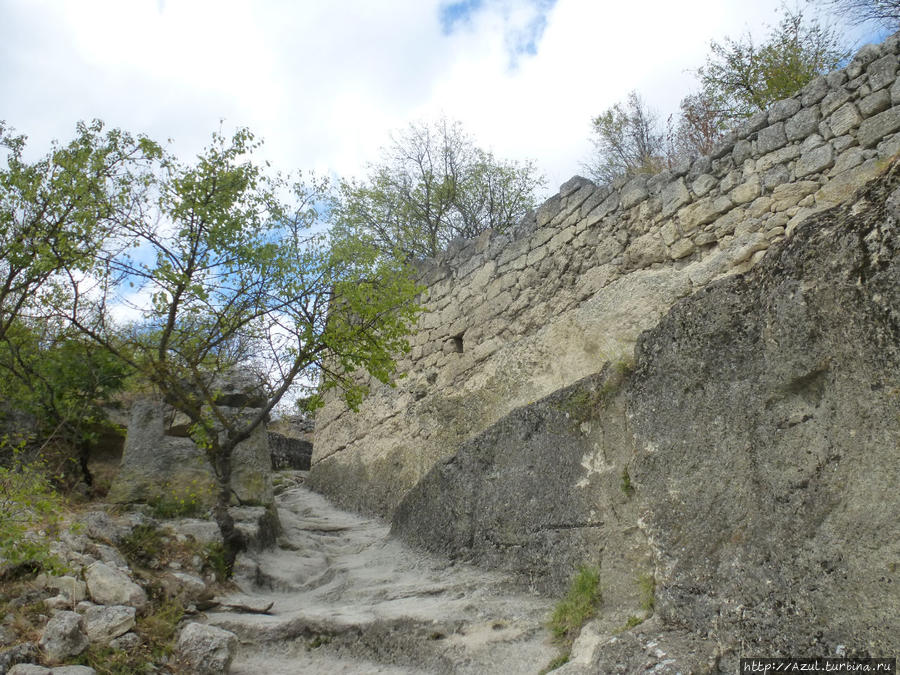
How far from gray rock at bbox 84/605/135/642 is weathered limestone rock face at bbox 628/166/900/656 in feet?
8.85

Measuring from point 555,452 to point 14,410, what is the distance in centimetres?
571

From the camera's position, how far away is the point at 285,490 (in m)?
9.62

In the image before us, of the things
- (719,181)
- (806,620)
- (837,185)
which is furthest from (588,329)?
(806,620)

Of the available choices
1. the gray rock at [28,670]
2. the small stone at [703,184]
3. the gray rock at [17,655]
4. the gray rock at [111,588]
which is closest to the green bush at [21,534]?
the gray rock at [111,588]

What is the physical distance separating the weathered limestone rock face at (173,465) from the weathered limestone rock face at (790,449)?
4256 mm

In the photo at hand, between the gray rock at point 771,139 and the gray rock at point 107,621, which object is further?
the gray rock at point 771,139

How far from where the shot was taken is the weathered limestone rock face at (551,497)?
3.61 meters

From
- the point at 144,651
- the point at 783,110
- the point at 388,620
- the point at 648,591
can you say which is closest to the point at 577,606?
the point at 648,591

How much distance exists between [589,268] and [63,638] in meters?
5.09

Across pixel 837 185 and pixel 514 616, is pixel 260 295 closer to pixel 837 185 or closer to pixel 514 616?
pixel 514 616

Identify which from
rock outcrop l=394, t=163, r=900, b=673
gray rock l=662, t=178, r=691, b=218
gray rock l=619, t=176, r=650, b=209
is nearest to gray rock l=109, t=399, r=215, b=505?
rock outcrop l=394, t=163, r=900, b=673

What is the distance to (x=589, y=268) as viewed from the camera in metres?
6.57

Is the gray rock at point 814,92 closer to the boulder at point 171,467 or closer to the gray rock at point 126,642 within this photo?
the boulder at point 171,467

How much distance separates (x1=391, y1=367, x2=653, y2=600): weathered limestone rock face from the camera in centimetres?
361
